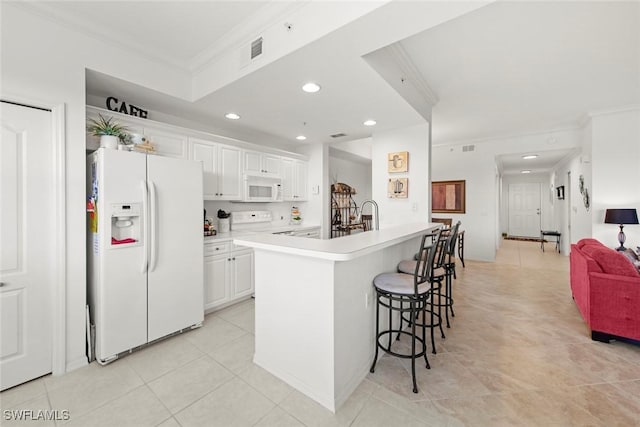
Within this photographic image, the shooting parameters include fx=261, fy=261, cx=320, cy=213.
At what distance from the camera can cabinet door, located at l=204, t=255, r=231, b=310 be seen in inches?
124

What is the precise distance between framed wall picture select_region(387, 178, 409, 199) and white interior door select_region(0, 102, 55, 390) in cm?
387

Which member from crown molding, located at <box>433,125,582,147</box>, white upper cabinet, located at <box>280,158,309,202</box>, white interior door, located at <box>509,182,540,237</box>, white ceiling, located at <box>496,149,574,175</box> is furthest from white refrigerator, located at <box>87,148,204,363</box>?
white interior door, located at <box>509,182,540,237</box>

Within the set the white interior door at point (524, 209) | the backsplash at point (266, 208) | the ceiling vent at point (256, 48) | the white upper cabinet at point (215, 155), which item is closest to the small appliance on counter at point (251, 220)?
the backsplash at point (266, 208)

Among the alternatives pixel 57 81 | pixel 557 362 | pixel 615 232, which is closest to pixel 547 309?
pixel 557 362

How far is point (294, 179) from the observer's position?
16.5 ft

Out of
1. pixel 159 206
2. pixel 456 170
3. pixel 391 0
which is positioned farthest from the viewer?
pixel 456 170

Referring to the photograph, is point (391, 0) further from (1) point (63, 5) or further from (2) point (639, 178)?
(2) point (639, 178)

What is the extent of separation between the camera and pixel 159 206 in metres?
2.54

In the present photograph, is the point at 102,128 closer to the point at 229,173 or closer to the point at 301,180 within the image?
the point at 229,173

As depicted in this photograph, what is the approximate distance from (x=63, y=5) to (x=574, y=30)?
4211 mm

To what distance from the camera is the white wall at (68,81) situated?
194cm

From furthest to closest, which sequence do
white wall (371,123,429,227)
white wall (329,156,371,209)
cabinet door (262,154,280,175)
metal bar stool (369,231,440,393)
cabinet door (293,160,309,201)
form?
white wall (329,156,371,209)
cabinet door (293,160,309,201)
cabinet door (262,154,280,175)
white wall (371,123,429,227)
metal bar stool (369,231,440,393)

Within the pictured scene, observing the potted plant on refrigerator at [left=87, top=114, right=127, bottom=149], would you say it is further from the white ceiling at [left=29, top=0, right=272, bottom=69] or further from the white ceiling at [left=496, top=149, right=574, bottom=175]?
the white ceiling at [left=496, top=149, right=574, bottom=175]

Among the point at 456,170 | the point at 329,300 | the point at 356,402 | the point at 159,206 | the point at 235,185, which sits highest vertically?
the point at 456,170
